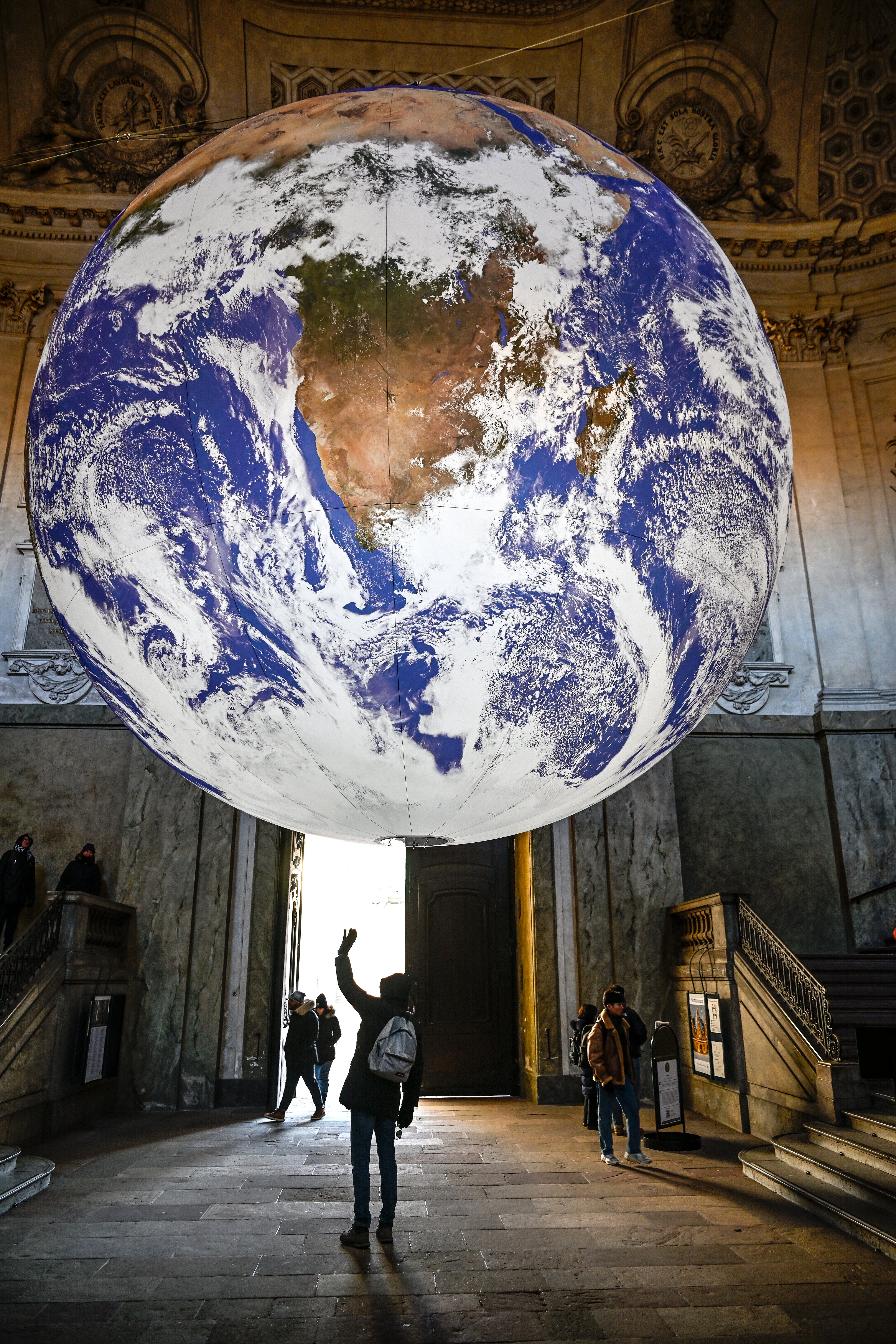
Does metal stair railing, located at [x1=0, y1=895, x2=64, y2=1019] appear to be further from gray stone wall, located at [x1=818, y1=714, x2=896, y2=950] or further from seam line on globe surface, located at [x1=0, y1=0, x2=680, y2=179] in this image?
seam line on globe surface, located at [x1=0, y1=0, x2=680, y2=179]

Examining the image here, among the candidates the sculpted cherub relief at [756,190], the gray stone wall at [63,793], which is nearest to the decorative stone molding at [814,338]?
the sculpted cherub relief at [756,190]

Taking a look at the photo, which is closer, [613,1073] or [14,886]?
[613,1073]

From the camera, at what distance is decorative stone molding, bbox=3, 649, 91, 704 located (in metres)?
11.7

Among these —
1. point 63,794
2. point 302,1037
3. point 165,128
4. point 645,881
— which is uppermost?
point 165,128

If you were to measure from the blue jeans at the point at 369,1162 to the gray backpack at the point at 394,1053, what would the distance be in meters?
0.28

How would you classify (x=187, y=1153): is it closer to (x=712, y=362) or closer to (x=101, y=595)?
(x=101, y=595)

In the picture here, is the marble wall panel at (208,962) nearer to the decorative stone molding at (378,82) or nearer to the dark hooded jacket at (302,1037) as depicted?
the dark hooded jacket at (302,1037)

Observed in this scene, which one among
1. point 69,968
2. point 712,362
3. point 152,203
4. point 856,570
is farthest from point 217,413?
point 856,570

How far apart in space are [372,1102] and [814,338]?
13.1 meters

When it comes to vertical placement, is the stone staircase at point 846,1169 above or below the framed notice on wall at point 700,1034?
below

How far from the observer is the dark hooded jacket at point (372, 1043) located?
Answer: 200 inches

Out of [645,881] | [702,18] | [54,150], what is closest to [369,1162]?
[645,881]

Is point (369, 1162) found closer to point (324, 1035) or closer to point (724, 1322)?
point (724, 1322)

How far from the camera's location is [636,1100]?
7.34 metres
